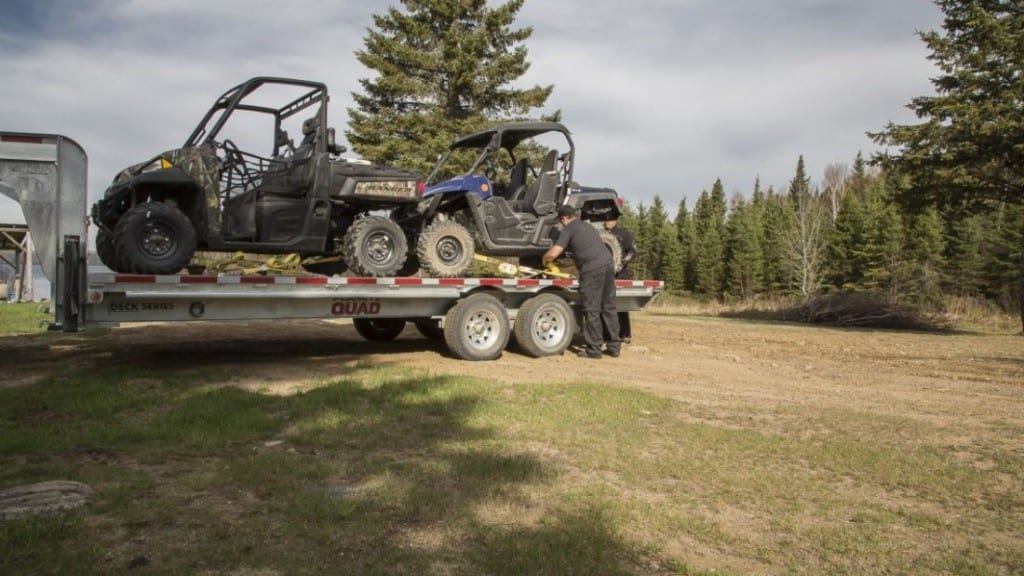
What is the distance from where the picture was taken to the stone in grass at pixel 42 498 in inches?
131

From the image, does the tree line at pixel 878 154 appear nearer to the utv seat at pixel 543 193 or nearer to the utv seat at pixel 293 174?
the utv seat at pixel 543 193

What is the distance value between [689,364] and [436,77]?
18998mm

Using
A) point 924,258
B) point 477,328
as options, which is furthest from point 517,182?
point 924,258

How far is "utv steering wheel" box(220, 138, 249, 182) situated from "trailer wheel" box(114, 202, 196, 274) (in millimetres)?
947

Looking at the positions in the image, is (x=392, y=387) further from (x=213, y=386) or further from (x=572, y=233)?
(x=572, y=233)

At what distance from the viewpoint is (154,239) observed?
659 centimetres

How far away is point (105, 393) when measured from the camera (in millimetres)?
6133

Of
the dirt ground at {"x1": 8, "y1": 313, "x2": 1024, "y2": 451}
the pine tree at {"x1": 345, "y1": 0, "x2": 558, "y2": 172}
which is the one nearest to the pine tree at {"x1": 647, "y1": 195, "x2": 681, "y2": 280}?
the pine tree at {"x1": 345, "y1": 0, "x2": 558, "y2": 172}

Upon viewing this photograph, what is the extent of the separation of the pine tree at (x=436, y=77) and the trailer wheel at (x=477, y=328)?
1560 cm

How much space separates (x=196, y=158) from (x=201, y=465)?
3818 millimetres

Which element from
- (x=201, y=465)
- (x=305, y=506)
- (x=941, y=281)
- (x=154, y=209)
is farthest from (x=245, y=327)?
(x=941, y=281)

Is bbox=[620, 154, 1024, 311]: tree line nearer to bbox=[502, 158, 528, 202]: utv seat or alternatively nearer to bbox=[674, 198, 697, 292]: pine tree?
bbox=[674, 198, 697, 292]: pine tree

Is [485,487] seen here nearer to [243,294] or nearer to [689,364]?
[243,294]

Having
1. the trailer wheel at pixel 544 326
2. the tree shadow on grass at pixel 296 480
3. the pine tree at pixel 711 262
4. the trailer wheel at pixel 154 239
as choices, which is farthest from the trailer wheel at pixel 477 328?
the pine tree at pixel 711 262
